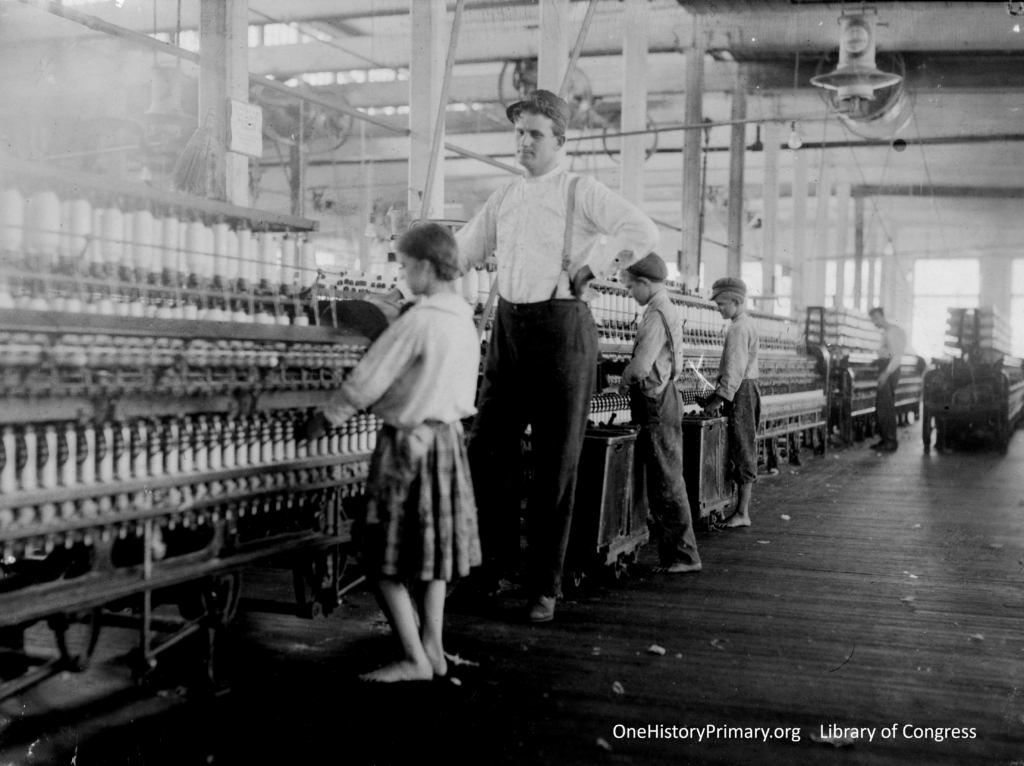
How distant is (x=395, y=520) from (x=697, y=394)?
608cm

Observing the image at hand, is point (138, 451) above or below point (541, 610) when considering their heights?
above

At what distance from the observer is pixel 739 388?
21.9 ft

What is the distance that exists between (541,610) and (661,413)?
59.5 inches

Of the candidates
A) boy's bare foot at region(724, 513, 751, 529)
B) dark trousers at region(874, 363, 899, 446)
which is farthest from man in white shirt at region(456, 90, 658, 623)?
dark trousers at region(874, 363, 899, 446)

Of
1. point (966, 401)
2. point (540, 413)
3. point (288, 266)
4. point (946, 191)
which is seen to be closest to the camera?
point (288, 266)

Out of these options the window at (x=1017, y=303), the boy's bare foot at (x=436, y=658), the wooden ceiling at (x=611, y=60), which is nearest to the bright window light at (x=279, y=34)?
the wooden ceiling at (x=611, y=60)

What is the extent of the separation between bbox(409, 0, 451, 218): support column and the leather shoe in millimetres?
4155

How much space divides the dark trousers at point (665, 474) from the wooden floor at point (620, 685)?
203mm

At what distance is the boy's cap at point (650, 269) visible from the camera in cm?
504

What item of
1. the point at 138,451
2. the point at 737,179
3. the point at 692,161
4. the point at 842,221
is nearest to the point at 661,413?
the point at 138,451

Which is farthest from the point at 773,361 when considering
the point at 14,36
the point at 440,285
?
the point at 14,36

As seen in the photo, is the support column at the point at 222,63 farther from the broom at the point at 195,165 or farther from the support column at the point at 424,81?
the support column at the point at 424,81

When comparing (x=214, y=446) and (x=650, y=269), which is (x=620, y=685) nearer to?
(x=214, y=446)

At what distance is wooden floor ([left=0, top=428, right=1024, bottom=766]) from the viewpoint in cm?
271
